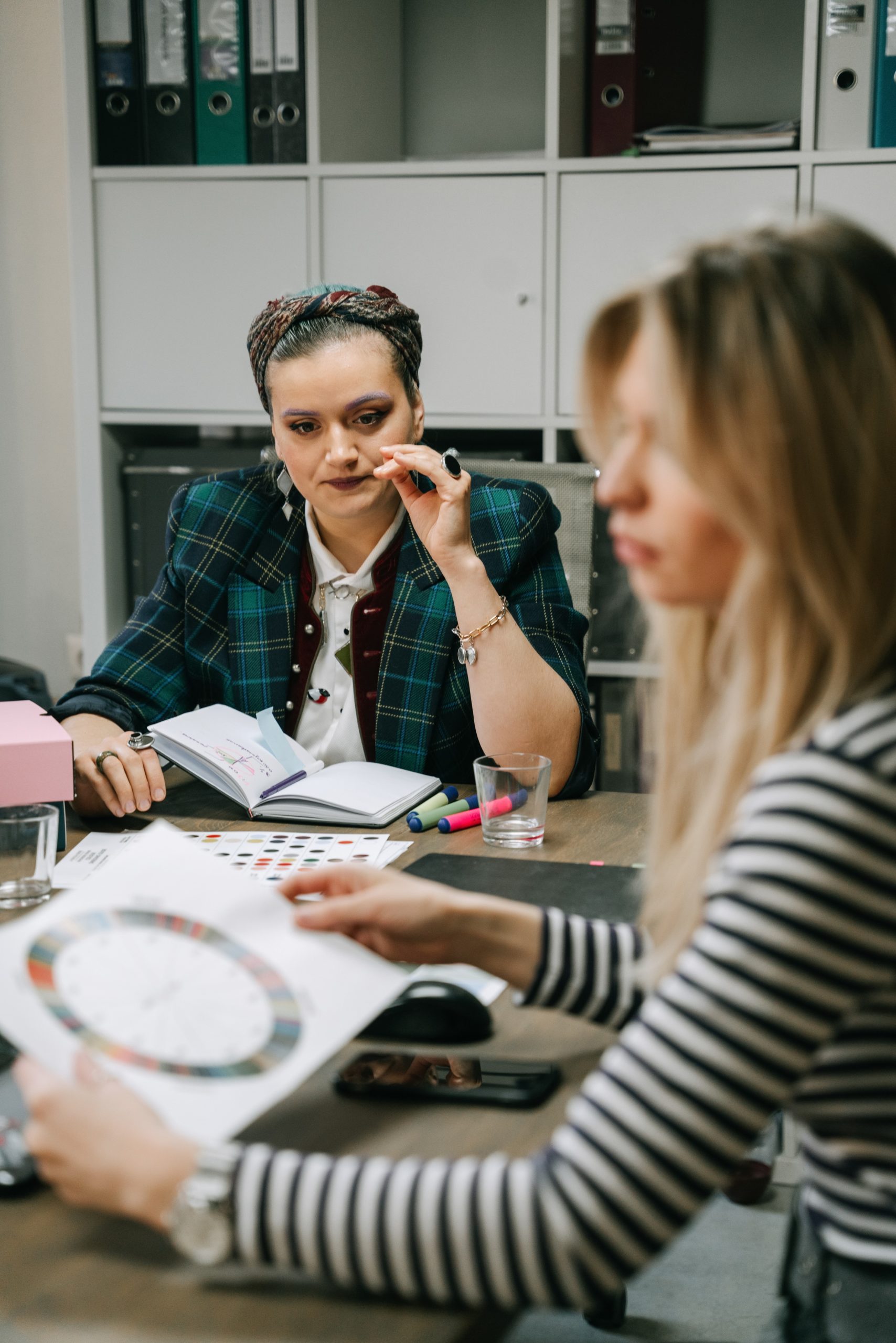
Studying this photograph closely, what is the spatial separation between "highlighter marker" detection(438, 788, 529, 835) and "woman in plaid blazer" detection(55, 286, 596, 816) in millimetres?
188

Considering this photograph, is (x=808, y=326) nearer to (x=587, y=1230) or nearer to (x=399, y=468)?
(x=587, y=1230)

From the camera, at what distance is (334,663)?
5.65ft

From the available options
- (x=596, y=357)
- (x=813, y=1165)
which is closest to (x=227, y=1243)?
(x=813, y=1165)

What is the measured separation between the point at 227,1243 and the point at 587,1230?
0.55 feet

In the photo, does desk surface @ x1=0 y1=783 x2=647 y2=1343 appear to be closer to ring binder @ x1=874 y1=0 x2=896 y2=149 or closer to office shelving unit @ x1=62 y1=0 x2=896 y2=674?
office shelving unit @ x1=62 y1=0 x2=896 y2=674

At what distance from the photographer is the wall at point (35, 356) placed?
302 cm

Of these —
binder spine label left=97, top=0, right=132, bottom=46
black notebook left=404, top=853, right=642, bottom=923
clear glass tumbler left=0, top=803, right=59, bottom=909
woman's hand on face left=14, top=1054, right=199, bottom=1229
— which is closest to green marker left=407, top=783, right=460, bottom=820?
black notebook left=404, top=853, right=642, bottom=923

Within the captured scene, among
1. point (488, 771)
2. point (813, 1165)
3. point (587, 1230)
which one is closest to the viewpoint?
point (587, 1230)

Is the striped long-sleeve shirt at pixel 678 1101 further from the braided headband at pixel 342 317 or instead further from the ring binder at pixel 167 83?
the ring binder at pixel 167 83

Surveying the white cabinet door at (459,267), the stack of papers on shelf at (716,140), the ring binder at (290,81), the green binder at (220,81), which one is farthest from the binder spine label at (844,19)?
the green binder at (220,81)

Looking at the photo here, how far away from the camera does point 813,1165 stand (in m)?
0.66

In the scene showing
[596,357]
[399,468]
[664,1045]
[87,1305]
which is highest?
[596,357]

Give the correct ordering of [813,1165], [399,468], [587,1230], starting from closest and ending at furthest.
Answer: [587,1230], [813,1165], [399,468]

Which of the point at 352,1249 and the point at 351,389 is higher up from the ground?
the point at 351,389
